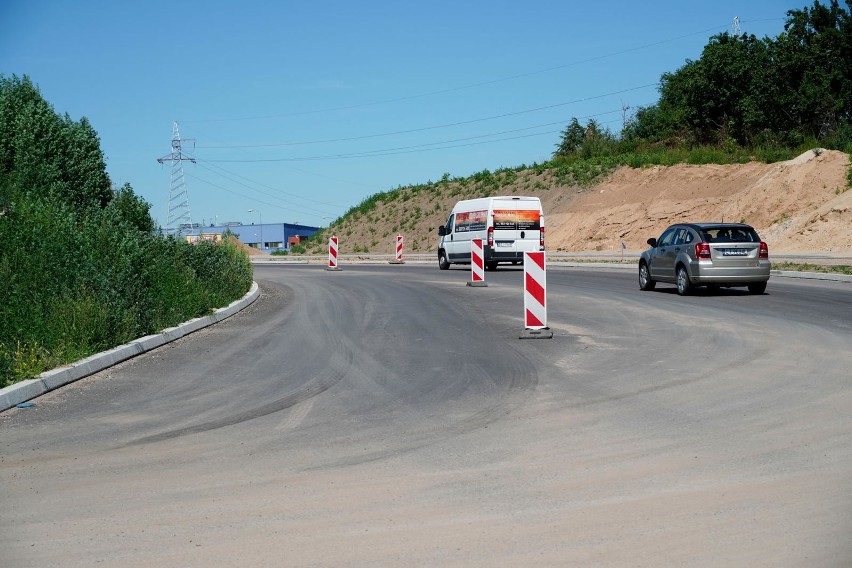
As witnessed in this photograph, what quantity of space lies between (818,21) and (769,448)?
205ft

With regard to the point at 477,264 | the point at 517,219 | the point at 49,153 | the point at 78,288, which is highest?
the point at 49,153

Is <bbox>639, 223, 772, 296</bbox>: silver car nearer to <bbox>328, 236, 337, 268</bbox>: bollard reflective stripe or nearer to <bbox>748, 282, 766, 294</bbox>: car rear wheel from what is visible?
<bbox>748, 282, 766, 294</bbox>: car rear wheel

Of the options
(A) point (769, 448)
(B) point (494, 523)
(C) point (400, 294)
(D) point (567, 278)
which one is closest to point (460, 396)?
(A) point (769, 448)

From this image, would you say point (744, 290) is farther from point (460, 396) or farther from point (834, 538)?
point (834, 538)

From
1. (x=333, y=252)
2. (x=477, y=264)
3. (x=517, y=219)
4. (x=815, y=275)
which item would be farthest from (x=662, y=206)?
(x=477, y=264)

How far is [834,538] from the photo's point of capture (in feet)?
14.9

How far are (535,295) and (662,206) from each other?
43.9m

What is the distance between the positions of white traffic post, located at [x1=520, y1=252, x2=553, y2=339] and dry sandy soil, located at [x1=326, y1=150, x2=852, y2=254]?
95.2 feet

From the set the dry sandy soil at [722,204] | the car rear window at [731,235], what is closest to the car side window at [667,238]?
the car rear window at [731,235]

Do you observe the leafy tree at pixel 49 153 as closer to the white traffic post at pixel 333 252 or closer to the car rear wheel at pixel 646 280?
the white traffic post at pixel 333 252

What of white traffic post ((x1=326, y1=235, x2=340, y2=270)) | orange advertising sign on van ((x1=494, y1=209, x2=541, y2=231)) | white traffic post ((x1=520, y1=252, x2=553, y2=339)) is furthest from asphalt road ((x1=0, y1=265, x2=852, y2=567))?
white traffic post ((x1=326, y1=235, x2=340, y2=270))

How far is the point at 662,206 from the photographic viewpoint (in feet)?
183

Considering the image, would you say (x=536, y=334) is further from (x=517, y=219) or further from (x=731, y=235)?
(x=517, y=219)

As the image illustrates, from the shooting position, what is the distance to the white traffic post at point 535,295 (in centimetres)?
1391
